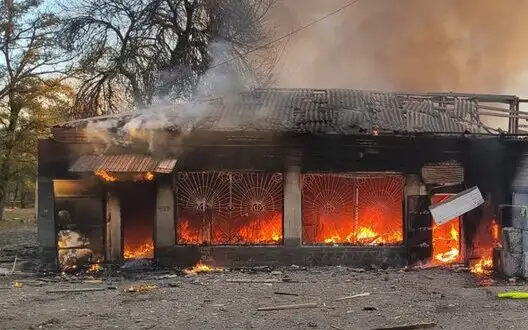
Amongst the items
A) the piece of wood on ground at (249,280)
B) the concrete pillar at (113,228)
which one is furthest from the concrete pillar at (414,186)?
the concrete pillar at (113,228)

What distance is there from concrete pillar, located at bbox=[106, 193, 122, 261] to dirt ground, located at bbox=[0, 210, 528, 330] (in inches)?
42.2

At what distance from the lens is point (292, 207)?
1315 centimetres

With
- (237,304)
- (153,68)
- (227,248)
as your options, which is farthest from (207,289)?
(153,68)

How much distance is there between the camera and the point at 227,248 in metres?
13.2

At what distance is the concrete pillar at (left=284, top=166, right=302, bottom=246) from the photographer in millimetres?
13117

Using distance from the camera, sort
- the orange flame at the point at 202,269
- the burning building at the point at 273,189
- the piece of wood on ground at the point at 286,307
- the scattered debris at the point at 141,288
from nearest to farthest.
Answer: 1. the piece of wood on ground at the point at 286,307
2. the scattered debris at the point at 141,288
3. the orange flame at the point at 202,269
4. the burning building at the point at 273,189

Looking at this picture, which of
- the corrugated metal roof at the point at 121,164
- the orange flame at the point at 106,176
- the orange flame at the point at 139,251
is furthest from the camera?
the orange flame at the point at 139,251

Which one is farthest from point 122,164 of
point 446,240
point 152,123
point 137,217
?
point 446,240

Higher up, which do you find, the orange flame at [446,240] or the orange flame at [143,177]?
the orange flame at [143,177]

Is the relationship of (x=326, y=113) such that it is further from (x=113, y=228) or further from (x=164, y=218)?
(x=113, y=228)

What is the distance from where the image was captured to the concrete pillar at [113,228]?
1305 centimetres

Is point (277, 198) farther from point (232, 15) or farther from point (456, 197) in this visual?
point (232, 15)

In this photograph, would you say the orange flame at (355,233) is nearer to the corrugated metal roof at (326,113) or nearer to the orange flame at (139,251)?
the corrugated metal roof at (326,113)

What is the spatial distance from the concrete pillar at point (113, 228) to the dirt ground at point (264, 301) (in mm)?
1073
